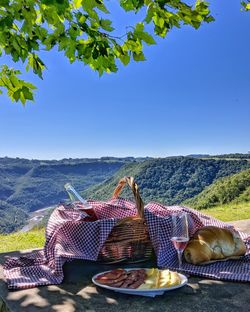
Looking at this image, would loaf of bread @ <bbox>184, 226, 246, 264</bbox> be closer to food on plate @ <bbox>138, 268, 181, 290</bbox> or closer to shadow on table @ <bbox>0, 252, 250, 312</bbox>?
shadow on table @ <bbox>0, 252, 250, 312</bbox>

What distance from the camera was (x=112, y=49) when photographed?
4102 mm

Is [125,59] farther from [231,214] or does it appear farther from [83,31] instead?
[231,214]

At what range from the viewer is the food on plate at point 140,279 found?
269 centimetres

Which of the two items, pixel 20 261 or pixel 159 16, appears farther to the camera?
pixel 159 16

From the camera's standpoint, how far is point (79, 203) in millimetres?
3600

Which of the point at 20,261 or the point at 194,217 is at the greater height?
the point at 194,217

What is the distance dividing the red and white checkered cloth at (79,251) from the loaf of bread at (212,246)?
0.20 feet

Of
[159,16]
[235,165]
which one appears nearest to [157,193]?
[235,165]

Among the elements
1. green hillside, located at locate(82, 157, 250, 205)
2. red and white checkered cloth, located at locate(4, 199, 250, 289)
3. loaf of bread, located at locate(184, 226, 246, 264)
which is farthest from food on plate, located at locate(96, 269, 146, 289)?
green hillside, located at locate(82, 157, 250, 205)

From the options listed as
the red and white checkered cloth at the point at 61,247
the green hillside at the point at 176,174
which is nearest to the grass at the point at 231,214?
the red and white checkered cloth at the point at 61,247

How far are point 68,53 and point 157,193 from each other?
338 feet

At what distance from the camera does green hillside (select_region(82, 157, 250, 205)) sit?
109875mm

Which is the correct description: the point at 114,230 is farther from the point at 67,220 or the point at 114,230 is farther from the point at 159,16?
the point at 159,16

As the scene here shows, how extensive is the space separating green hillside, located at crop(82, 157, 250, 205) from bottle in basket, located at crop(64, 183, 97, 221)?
9532cm
